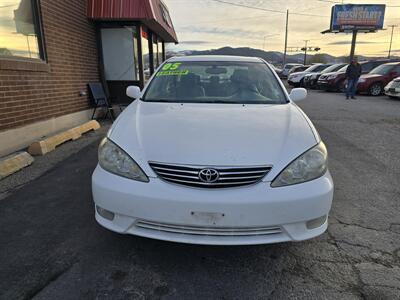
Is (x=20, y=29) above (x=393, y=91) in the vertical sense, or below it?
above

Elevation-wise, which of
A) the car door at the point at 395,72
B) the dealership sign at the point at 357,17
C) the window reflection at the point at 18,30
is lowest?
the car door at the point at 395,72

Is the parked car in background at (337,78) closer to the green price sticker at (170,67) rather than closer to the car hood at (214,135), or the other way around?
the green price sticker at (170,67)

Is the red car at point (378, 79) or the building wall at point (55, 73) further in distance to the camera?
the red car at point (378, 79)

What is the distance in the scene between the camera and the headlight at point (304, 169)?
2.33 metres

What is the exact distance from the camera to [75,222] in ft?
10.7

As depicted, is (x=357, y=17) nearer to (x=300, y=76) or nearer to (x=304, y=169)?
(x=300, y=76)

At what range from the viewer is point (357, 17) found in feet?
108

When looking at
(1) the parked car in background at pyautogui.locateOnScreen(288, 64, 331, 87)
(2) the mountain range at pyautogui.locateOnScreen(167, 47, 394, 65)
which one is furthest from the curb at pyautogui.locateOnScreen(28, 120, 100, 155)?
(1) the parked car in background at pyautogui.locateOnScreen(288, 64, 331, 87)

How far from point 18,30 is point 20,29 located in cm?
7

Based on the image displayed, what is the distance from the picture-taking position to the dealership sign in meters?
32.7

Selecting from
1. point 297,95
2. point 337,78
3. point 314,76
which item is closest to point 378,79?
point 337,78

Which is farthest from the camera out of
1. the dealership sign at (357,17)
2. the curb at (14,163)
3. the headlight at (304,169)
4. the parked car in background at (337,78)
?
the dealership sign at (357,17)

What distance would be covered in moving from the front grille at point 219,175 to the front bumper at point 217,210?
43 millimetres

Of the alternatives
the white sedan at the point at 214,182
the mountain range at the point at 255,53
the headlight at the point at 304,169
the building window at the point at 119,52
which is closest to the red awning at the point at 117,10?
the building window at the point at 119,52
